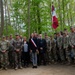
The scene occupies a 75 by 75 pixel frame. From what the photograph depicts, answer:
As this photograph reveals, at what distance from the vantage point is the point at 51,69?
12930 mm

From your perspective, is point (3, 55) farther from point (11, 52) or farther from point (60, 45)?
point (60, 45)

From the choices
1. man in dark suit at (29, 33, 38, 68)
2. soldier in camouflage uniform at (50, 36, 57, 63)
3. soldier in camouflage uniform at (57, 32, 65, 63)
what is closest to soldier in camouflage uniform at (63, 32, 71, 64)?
soldier in camouflage uniform at (57, 32, 65, 63)

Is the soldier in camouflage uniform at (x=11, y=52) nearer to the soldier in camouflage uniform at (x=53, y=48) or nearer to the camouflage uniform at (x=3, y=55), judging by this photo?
the camouflage uniform at (x=3, y=55)

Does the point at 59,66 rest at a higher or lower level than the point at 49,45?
lower

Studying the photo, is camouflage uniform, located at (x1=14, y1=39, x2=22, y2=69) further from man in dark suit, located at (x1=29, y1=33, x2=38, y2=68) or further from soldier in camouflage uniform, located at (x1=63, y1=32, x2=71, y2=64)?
soldier in camouflage uniform, located at (x1=63, y1=32, x2=71, y2=64)

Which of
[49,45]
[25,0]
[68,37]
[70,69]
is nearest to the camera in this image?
[70,69]

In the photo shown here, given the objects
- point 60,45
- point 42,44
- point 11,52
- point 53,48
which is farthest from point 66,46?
point 11,52

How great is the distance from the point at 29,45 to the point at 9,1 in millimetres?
27064

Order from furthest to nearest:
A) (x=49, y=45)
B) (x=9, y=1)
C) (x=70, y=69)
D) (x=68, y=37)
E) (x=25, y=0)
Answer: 1. (x=9, y=1)
2. (x=25, y=0)
3. (x=49, y=45)
4. (x=68, y=37)
5. (x=70, y=69)

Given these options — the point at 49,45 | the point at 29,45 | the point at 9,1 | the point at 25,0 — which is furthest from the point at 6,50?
the point at 9,1

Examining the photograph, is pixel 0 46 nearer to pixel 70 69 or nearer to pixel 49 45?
pixel 49 45

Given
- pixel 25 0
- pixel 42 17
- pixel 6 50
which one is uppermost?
pixel 25 0

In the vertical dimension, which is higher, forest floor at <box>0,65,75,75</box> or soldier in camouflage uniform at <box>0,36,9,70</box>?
soldier in camouflage uniform at <box>0,36,9,70</box>

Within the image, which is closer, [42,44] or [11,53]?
[42,44]
